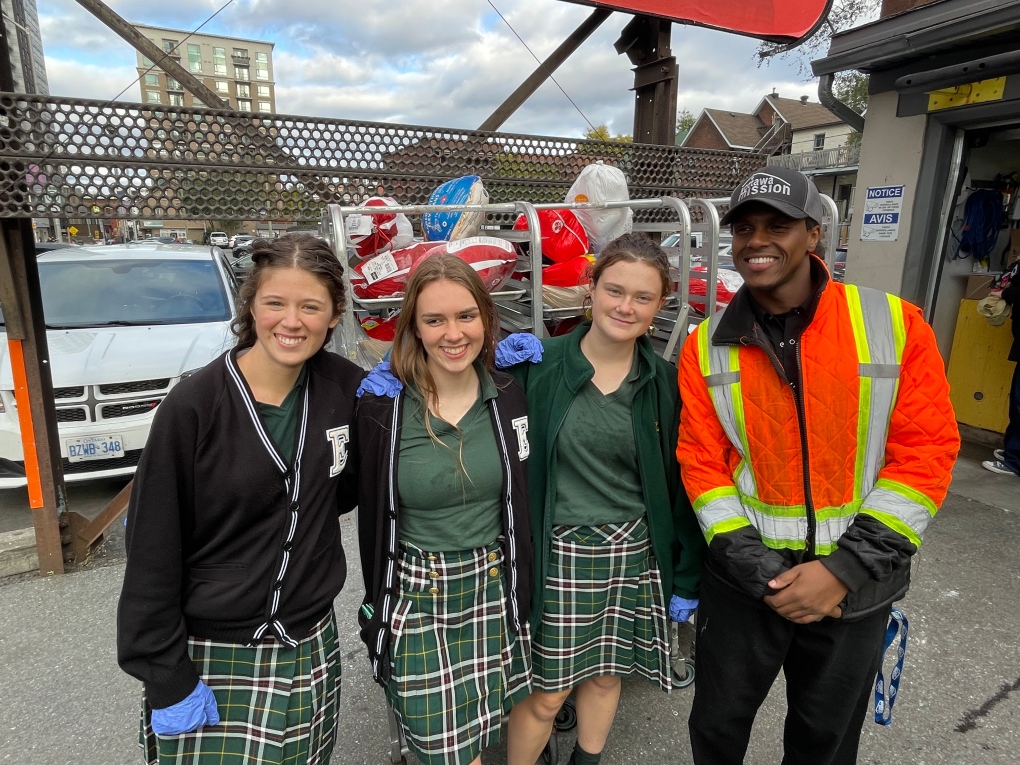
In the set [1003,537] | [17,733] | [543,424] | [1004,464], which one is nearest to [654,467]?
[543,424]

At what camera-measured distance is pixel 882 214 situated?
4852 millimetres

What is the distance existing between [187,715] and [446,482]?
2.58ft

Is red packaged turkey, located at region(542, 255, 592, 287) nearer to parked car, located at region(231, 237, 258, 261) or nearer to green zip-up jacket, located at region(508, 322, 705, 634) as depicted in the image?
green zip-up jacket, located at region(508, 322, 705, 634)

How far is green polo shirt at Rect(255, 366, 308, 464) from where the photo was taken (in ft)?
4.73

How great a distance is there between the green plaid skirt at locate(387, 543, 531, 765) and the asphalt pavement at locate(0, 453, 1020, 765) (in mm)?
691

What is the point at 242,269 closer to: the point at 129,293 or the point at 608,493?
the point at 129,293

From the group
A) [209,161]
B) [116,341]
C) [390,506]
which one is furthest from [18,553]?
[390,506]

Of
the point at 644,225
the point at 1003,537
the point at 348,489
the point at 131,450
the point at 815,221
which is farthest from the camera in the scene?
the point at 131,450

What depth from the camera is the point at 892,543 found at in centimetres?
142

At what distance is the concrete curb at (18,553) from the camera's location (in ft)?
10.7

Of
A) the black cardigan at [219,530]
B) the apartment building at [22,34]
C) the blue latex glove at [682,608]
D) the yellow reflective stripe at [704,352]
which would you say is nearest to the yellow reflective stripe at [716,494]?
the yellow reflective stripe at [704,352]

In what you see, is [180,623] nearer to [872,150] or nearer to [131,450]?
[131,450]

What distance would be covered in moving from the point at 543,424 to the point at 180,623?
1037mm

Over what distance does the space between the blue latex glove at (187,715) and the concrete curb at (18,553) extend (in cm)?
262
